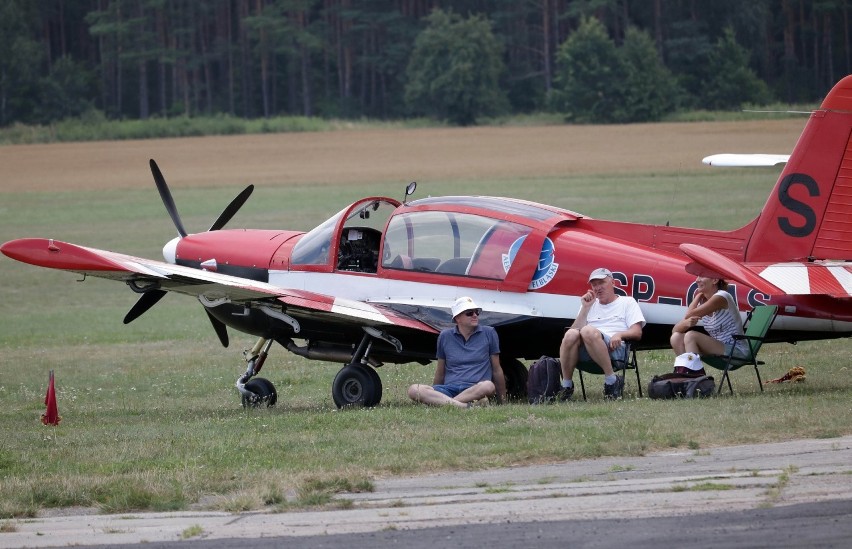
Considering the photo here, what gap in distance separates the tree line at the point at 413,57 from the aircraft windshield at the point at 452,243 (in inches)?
2376

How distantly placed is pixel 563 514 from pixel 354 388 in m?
4.95

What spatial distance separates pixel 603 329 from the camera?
→ 11.3 meters

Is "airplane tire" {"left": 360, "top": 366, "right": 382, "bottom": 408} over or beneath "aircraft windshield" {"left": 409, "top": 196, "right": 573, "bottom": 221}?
beneath

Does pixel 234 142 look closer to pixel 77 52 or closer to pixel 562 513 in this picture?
pixel 77 52

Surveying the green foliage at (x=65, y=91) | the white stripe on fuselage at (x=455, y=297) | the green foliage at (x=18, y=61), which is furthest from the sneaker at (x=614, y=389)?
the green foliage at (x=65, y=91)

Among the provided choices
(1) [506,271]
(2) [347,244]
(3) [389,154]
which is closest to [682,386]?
(1) [506,271]

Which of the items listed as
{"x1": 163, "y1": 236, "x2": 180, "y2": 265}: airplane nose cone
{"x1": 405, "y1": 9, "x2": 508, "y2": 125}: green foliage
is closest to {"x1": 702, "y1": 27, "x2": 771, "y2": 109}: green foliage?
{"x1": 405, "y1": 9, "x2": 508, "y2": 125}: green foliage

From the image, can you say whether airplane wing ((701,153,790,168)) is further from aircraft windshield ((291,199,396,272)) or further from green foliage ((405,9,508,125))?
green foliage ((405,9,508,125))

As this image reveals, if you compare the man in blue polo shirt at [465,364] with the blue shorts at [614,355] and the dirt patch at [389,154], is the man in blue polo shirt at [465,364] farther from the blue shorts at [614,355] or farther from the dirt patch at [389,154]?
the dirt patch at [389,154]

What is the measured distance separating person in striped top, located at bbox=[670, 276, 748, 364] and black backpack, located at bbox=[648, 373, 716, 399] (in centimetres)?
22

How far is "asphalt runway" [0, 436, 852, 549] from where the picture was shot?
6.92 m

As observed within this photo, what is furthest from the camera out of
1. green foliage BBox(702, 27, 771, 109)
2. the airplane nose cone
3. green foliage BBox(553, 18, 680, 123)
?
green foliage BBox(702, 27, 771, 109)

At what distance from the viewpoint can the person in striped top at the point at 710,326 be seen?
11.0 metres

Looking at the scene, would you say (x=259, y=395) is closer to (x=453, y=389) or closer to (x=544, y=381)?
(x=453, y=389)
